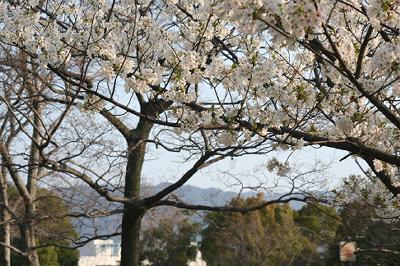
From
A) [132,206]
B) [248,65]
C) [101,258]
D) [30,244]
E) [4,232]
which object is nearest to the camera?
[248,65]

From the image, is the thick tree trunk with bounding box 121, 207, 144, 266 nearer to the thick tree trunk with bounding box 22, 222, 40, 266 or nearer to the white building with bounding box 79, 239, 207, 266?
the thick tree trunk with bounding box 22, 222, 40, 266

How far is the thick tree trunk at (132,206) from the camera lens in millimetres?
7569

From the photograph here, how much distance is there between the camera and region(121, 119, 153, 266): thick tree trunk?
24.8 feet

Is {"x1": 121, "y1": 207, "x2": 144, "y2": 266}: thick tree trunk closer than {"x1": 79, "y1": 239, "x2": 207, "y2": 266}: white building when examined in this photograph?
Yes

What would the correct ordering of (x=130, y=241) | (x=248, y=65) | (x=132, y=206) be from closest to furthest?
(x=248, y=65) < (x=132, y=206) < (x=130, y=241)

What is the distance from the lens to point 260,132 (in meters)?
4.13

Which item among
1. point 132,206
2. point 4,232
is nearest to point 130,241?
point 132,206

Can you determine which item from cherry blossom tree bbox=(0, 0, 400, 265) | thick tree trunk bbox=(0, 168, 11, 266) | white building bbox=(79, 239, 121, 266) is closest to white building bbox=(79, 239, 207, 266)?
white building bbox=(79, 239, 121, 266)

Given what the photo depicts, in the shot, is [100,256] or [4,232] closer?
[4,232]

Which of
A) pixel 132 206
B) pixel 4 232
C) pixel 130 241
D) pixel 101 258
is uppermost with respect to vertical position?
pixel 101 258

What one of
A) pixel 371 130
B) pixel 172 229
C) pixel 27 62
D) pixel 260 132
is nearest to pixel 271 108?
pixel 260 132

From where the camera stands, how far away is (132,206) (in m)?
7.39

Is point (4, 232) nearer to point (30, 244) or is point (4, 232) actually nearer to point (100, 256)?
point (30, 244)

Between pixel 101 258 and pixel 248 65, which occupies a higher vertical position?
pixel 101 258
